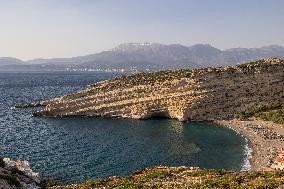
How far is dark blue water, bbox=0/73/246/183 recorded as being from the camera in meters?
61.7

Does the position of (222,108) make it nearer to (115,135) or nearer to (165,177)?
(115,135)

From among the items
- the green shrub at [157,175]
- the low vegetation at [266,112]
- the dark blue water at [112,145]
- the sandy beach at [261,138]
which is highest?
the green shrub at [157,175]

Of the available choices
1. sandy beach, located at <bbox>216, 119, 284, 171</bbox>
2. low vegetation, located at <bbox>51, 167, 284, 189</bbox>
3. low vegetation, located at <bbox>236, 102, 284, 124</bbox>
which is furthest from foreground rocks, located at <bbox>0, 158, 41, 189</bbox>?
low vegetation, located at <bbox>236, 102, 284, 124</bbox>

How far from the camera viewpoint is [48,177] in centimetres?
5634

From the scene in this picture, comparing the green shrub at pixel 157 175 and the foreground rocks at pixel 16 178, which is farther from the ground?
the green shrub at pixel 157 175

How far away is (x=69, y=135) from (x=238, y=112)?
130 ft

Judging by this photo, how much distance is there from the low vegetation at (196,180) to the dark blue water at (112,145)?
15973 mm

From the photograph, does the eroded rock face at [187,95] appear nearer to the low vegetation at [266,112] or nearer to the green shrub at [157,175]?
the low vegetation at [266,112]

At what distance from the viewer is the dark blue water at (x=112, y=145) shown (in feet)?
202

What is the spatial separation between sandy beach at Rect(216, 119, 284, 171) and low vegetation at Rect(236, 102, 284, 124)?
2.23 m

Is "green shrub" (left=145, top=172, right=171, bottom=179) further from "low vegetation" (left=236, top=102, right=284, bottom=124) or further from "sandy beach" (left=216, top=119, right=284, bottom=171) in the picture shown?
"low vegetation" (left=236, top=102, right=284, bottom=124)

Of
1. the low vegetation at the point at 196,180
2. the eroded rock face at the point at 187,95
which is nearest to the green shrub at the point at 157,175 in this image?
the low vegetation at the point at 196,180

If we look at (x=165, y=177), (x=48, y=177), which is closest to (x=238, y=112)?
(x=48, y=177)

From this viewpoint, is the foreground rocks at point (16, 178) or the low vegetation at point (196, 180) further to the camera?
the foreground rocks at point (16, 178)
